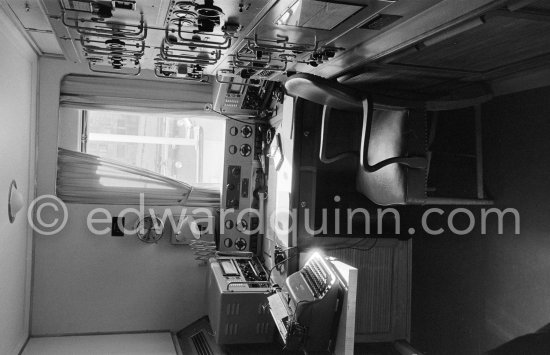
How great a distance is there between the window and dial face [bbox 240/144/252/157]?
0.20m

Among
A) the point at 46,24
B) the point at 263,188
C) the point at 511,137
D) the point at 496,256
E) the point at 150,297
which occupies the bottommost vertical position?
the point at 150,297

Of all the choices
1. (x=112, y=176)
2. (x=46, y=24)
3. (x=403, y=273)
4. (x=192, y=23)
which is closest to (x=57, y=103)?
(x=112, y=176)

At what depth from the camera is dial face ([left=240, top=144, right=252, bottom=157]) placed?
418 centimetres

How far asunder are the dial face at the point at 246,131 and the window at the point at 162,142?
20cm

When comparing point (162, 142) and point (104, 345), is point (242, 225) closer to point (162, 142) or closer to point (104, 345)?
point (162, 142)

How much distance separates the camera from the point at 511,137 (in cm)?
272

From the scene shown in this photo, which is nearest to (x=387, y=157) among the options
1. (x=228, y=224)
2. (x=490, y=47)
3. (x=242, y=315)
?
(x=490, y=47)

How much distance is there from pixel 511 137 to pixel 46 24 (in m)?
2.95

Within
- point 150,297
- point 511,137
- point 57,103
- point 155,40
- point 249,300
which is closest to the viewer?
point 155,40

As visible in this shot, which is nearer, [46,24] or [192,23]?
[192,23]

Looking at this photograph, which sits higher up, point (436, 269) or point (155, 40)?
point (155, 40)

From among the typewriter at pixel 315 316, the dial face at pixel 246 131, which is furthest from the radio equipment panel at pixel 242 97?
the typewriter at pixel 315 316

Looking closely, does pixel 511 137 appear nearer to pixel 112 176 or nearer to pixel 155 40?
pixel 155 40

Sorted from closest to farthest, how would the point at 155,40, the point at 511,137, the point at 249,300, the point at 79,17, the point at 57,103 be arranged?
the point at 79,17, the point at 155,40, the point at 511,137, the point at 249,300, the point at 57,103
